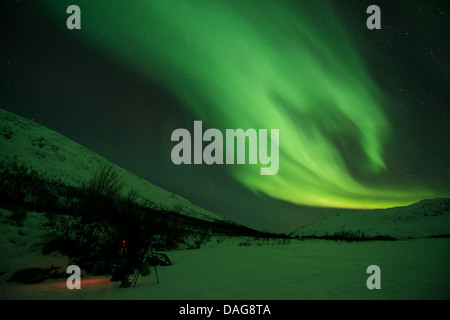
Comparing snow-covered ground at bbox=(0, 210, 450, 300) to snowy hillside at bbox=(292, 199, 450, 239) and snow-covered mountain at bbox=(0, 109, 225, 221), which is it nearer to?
snowy hillside at bbox=(292, 199, 450, 239)

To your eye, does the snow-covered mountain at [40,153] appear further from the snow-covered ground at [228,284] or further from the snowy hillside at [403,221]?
the snow-covered ground at [228,284]

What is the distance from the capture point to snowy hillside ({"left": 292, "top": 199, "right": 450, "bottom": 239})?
218 feet

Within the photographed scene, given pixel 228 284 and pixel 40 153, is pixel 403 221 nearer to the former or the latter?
pixel 228 284

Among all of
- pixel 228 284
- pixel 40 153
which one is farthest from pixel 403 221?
pixel 40 153

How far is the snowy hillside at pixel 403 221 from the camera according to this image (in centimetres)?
6641

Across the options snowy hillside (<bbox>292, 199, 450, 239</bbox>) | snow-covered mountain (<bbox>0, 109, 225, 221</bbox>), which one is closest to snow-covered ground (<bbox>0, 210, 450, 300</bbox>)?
snowy hillside (<bbox>292, 199, 450, 239</bbox>)

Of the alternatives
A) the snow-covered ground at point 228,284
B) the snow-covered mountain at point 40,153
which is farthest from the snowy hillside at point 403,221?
the snow-covered ground at point 228,284

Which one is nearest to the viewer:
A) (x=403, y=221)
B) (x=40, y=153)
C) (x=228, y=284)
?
(x=228, y=284)

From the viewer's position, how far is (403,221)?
82.6 meters

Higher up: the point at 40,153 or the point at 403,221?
the point at 40,153

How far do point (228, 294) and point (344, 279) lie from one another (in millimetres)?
3935
